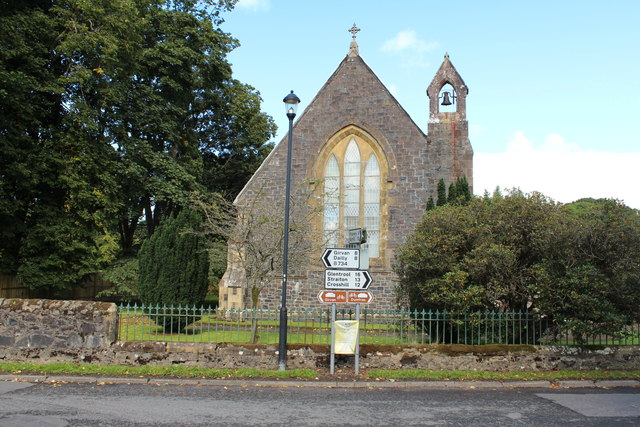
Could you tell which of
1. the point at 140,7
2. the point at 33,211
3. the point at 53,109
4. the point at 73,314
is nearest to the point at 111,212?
the point at 33,211

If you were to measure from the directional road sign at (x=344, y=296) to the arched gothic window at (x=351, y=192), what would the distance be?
977cm

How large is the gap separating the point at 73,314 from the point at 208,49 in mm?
19841

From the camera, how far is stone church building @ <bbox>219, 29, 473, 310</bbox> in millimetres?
20359

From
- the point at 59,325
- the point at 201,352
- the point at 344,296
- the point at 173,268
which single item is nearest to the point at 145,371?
the point at 201,352

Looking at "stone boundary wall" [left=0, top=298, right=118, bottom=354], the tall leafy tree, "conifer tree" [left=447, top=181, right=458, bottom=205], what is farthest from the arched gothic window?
"stone boundary wall" [left=0, top=298, right=118, bottom=354]

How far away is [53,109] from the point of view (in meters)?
22.1

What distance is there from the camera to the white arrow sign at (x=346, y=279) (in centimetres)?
1115

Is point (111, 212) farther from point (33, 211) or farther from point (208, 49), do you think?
point (208, 49)

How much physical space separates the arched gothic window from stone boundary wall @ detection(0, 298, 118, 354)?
36.3 ft

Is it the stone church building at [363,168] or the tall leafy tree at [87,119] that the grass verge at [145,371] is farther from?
the tall leafy tree at [87,119]

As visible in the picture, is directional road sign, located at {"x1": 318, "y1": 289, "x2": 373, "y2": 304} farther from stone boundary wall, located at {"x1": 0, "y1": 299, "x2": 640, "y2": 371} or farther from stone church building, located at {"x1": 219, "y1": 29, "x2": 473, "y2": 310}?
stone church building, located at {"x1": 219, "y1": 29, "x2": 473, "y2": 310}

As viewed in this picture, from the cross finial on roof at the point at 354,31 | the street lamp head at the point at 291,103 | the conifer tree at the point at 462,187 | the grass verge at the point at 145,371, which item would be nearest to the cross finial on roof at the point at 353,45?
the cross finial on roof at the point at 354,31

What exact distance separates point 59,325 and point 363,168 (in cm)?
1319

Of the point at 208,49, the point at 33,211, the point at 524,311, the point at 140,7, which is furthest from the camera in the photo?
the point at 208,49
